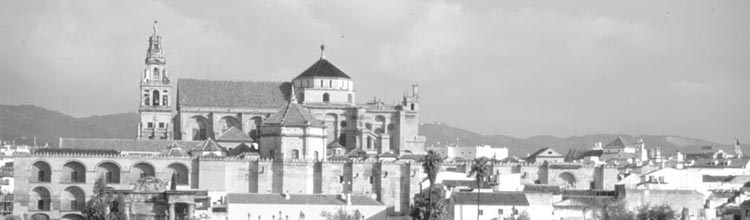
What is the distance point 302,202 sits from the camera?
10006cm

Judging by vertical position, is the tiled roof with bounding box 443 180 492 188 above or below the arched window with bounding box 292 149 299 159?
below

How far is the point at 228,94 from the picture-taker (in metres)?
128

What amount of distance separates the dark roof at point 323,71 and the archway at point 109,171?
23.7 meters

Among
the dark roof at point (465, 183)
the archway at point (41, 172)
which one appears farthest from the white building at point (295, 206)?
the archway at point (41, 172)

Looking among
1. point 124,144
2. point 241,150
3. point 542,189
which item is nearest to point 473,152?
point 241,150

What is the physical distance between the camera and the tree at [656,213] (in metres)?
95.3

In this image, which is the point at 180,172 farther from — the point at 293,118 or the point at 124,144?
the point at 124,144

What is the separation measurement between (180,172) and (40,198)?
9.36m

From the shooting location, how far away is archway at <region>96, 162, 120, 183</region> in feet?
362

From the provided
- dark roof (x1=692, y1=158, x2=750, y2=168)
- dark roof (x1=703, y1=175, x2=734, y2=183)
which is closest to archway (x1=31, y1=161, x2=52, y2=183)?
dark roof (x1=703, y1=175, x2=734, y2=183)

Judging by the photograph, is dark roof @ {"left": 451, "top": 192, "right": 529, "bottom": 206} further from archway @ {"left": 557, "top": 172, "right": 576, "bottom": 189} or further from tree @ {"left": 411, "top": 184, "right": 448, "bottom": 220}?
archway @ {"left": 557, "top": 172, "right": 576, "bottom": 189}

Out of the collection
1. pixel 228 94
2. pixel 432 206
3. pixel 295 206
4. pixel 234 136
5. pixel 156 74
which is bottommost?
pixel 295 206

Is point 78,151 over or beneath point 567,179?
over

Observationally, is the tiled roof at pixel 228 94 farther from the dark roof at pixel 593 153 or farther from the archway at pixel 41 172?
the dark roof at pixel 593 153
